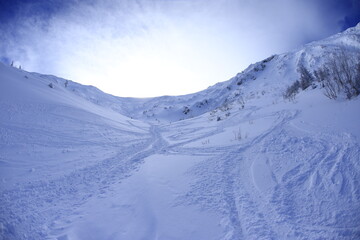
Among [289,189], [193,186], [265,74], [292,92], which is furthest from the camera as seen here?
[265,74]

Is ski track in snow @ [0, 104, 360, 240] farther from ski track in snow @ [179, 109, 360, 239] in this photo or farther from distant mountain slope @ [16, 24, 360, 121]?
distant mountain slope @ [16, 24, 360, 121]

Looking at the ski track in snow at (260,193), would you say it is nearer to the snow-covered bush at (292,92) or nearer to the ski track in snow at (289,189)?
the ski track in snow at (289,189)

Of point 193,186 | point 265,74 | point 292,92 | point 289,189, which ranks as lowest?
point 193,186

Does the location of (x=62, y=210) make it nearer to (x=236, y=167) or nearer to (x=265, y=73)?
(x=236, y=167)

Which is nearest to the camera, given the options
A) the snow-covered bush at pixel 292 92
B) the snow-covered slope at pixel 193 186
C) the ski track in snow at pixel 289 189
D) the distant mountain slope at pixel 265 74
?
the ski track in snow at pixel 289 189

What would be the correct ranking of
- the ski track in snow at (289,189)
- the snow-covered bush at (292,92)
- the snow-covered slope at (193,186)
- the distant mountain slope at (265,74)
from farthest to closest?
the distant mountain slope at (265,74), the snow-covered bush at (292,92), the snow-covered slope at (193,186), the ski track in snow at (289,189)

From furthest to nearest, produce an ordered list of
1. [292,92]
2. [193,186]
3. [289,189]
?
[292,92]
[193,186]
[289,189]

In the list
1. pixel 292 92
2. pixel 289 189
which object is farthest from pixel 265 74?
pixel 289 189

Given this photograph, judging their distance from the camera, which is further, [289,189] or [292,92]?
[292,92]

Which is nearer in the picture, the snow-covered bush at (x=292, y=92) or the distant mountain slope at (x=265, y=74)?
the snow-covered bush at (x=292, y=92)

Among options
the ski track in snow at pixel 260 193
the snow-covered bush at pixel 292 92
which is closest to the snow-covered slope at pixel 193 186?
the ski track in snow at pixel 260 193

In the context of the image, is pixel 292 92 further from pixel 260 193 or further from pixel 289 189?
pixel 260 193

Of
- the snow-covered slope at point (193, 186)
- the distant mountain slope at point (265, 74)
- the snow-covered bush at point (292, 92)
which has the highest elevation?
the distant mountain slope at point (265, 74)

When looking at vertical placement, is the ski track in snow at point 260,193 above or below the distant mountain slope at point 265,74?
below
